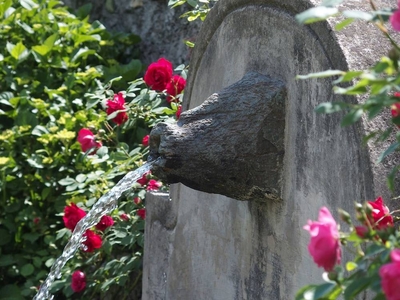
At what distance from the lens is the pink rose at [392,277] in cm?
103

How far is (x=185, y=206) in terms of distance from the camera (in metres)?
2.65

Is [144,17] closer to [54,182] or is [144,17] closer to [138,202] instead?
[54,182]

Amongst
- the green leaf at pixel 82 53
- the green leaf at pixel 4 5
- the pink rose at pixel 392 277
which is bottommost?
the green leaf at pixel 82 53

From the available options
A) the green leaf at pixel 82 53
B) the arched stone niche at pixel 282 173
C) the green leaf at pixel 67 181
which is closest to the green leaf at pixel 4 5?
the green leaf at pixel 82 53

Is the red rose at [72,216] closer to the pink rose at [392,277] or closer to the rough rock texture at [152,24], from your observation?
the rough rock texture at [152,24]

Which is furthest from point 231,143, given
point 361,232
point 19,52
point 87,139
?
point 19,52

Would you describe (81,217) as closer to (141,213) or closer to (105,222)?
(105,222)

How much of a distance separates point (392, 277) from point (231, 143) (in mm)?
988

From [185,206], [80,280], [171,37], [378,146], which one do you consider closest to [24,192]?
[80,280]

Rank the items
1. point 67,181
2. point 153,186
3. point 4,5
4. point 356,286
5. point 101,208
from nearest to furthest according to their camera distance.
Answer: point 356,286, point 101,208, point 153,186, point 67,181, point 4,5

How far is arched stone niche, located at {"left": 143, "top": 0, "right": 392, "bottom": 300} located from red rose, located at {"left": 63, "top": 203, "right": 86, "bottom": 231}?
52cm

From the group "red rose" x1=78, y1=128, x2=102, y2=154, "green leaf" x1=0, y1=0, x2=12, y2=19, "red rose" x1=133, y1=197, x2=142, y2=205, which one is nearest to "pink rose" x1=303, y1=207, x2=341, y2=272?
"red rose" x1=133, y1=197, x2=142, y2=205

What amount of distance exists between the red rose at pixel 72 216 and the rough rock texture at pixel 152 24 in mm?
1083

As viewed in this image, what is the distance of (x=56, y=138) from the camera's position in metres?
3.73
